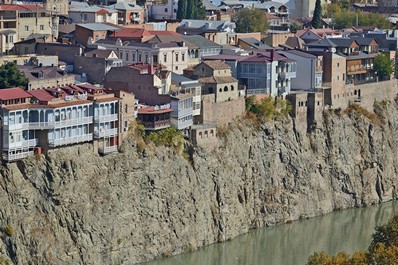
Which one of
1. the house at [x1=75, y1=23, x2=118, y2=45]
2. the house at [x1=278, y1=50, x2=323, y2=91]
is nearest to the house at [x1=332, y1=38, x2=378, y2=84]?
the house at [x1=278, y1=50, x2=323, y2=91]

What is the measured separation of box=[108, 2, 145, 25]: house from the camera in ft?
240

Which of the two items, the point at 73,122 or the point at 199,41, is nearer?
the point at 73,122

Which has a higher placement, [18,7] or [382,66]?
[18,7]

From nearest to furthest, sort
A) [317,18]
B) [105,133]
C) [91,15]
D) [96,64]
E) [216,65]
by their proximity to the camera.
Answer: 1. [105,133]
2. [96,64]
3. [216,65]
4. [91,15]
5. [317,18]

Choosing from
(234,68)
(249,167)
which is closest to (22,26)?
(234,68)

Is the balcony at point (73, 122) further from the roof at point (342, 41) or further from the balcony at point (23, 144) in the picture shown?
the roof at point (342, 41)

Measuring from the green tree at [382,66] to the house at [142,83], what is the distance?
57.4ft

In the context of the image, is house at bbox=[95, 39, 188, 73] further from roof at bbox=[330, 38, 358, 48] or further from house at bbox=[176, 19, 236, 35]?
roof at bbox=[330, 38, 358, 48]

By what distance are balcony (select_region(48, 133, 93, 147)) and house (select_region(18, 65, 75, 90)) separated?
4346 millimetres

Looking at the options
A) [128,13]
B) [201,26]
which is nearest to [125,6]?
[128,13]

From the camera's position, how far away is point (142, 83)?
2072 inches

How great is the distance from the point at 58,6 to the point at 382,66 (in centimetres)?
1669

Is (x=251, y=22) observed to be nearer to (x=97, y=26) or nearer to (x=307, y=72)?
(x=97, y=26)

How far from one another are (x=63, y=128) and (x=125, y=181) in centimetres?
327
